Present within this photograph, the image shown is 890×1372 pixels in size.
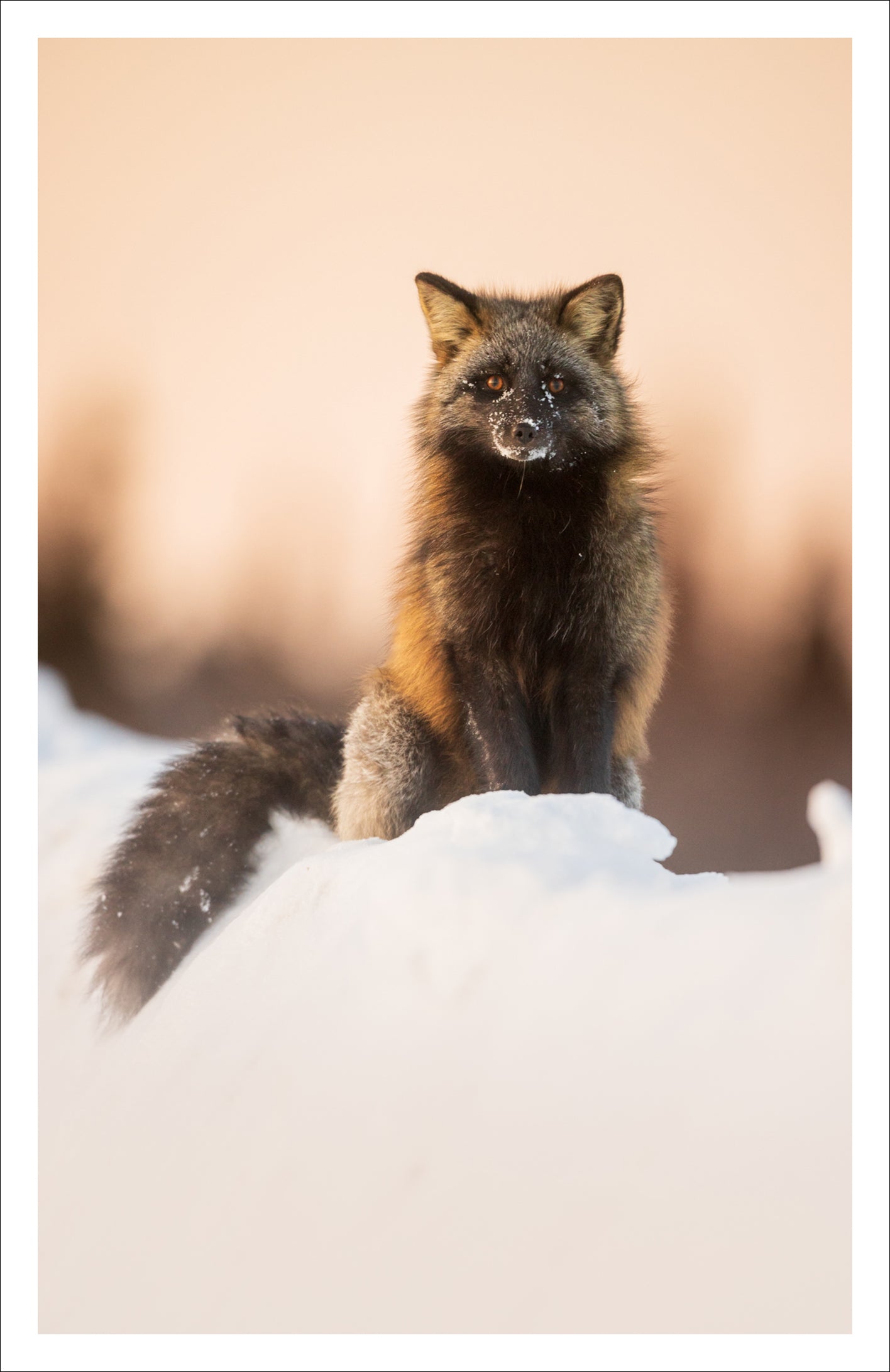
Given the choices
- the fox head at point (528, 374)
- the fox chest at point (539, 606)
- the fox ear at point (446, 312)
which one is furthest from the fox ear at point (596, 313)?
the fox chest at point (539, 606)

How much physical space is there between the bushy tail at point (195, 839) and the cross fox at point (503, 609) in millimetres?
14

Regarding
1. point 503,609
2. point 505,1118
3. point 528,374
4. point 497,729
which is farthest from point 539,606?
point 505,1118

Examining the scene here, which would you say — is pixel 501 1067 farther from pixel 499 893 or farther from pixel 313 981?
pixel 313 981

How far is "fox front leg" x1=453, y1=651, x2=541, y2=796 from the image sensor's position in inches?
168

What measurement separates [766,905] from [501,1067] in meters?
0.74

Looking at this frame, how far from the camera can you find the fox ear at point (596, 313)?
4.55 metres

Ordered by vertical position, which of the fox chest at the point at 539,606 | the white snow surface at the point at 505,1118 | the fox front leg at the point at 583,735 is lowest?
the white snow surface at the point at 505,1118

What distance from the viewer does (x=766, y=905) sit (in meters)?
2.53

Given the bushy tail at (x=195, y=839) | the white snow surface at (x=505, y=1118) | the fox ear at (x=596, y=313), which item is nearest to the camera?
the white snow surface at (x=505, y=1118)

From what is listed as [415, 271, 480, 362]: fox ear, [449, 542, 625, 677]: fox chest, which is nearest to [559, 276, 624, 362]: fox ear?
[415, 271, 480, 362]: fox ear

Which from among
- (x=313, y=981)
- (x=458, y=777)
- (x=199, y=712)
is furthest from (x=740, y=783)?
(x=313, y=981)

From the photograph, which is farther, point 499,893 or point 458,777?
point 458,777

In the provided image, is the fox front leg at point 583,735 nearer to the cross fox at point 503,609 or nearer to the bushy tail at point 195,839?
the cross fox at point 503,609

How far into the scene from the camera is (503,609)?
4.34 metres
